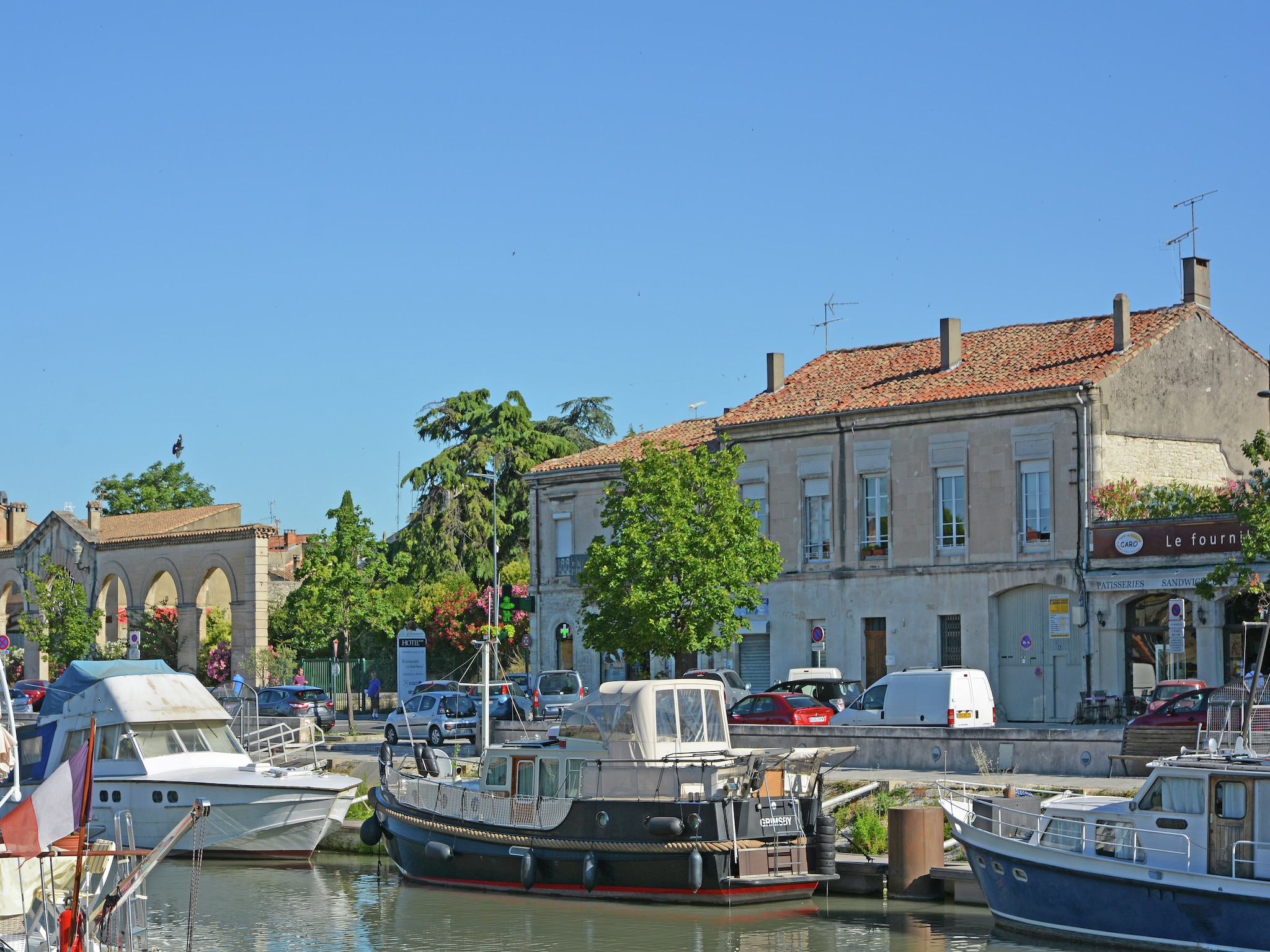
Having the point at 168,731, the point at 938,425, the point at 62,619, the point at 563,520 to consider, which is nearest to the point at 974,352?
the point at 938,425

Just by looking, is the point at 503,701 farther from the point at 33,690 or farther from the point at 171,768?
the point at 33,690

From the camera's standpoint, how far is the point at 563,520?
164ft

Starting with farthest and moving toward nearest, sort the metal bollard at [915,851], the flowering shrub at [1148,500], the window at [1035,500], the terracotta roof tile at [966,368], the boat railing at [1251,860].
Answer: the terracotta roof tile at [966,368] < the window at [1035,500] < the flowering shrub at [1148,500] < the metal bollard at [915,851] < the boat railing at [1251,860]

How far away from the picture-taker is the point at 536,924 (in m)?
21.4

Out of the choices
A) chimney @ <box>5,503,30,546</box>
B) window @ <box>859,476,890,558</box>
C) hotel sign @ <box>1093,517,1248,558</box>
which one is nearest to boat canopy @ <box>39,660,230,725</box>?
window @ <box>859,476,890,558</box>

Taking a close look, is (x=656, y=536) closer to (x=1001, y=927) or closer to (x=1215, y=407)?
(x=1215, y=407)

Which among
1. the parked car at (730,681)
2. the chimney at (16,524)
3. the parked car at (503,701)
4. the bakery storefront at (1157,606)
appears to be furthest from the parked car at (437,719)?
the chimney at (16,524)

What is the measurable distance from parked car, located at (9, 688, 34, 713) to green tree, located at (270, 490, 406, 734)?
27.7 feet

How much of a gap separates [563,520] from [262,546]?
1076 centimetres

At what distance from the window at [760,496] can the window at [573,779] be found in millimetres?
21094

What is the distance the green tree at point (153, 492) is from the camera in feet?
281

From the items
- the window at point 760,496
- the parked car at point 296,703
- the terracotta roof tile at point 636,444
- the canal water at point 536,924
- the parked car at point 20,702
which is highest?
the terracotta roof tile at point 636,444

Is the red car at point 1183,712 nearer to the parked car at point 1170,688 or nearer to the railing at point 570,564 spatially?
the parked car at point 1170,688

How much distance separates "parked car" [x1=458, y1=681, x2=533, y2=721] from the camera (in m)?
37.3
